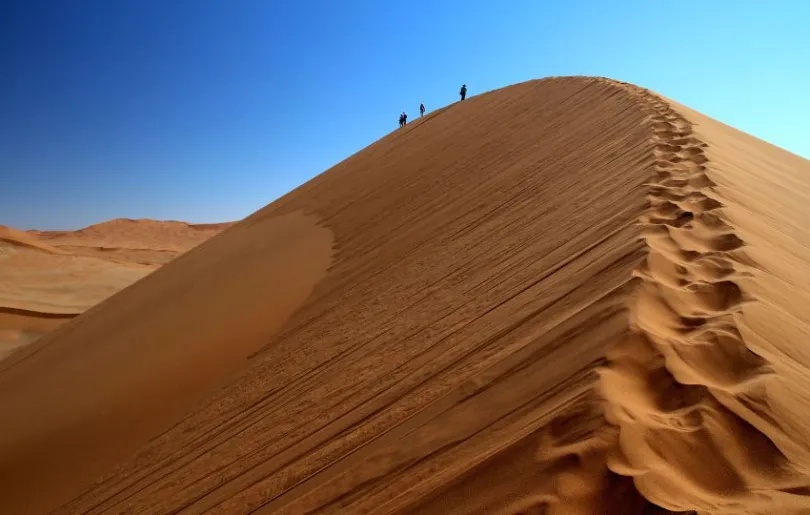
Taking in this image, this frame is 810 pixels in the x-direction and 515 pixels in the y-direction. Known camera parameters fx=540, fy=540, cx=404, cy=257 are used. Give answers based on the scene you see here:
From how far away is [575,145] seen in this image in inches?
259

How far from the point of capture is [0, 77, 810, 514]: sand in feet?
5.54

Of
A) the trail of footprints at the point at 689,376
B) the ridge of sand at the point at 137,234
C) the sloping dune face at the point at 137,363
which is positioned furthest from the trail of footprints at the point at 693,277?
the ridge of sand at the point at 137,234

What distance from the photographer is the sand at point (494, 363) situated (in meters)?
1.69

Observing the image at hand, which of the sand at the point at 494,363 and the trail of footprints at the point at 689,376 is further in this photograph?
the sand at the point at 494,363

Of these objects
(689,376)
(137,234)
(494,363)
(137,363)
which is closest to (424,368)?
(494,363)

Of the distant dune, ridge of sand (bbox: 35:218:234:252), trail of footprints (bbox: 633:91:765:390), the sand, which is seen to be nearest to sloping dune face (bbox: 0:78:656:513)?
the sand

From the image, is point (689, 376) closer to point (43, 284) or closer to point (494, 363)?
point (494, 363)

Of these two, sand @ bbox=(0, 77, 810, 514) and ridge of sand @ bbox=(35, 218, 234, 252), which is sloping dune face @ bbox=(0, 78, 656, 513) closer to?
sand @ bbox=(0, 77, 810, 514)

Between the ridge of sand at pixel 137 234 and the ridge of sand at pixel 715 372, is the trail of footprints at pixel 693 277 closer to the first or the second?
the ridge of sand at pixel 715 372

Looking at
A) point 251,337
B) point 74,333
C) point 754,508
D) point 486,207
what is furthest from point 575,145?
point 74,333

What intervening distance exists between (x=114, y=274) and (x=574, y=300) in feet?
69.3

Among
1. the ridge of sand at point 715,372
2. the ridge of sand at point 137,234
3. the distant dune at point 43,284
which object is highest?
the ridge of sand at point 137,234

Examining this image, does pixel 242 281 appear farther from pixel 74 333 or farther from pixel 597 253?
pixel 597 253

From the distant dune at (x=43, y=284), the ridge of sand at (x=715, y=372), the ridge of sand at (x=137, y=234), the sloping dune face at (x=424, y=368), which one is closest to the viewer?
the ridge of sand at (x=715, y=372)
